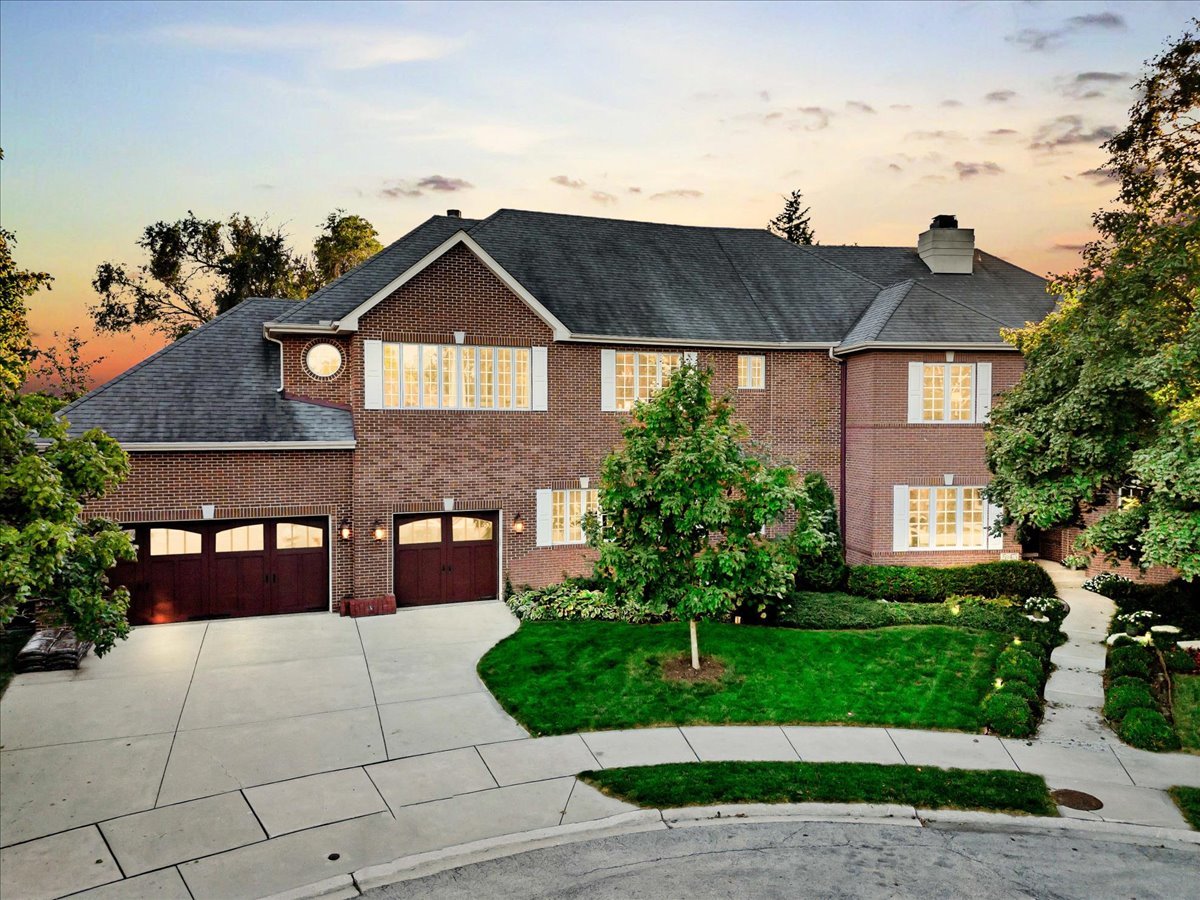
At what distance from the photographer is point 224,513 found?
1781 cm

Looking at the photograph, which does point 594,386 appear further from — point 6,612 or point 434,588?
point 6,612

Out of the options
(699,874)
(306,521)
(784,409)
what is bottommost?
(699,874)

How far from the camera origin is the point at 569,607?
18547 mm

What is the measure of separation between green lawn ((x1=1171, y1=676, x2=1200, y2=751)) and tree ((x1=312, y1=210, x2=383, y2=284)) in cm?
3814

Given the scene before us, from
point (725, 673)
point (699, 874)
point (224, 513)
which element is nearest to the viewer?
point (699, 874)

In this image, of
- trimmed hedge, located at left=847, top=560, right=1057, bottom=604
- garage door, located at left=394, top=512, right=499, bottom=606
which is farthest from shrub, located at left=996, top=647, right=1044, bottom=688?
garage door, located at left=394, top=512, right=499, bottom=606

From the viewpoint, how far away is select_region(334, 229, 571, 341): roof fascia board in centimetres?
1862

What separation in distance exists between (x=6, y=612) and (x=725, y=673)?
10.9 m

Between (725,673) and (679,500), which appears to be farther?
(725,673)

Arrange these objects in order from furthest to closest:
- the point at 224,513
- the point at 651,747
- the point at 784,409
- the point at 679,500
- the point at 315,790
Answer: the point at 784,409 < the point at 224,513 < the point at 679,500 < the point at 651,747 < the point at 315,790

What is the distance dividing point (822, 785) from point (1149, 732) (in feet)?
18.9

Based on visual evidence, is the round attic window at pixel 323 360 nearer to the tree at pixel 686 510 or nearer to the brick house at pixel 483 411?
the brick house at pixel 483 411

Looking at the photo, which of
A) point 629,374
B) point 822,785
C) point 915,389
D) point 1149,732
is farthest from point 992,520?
point 822,785

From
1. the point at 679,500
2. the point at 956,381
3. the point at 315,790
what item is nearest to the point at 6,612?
the point at 315,790
